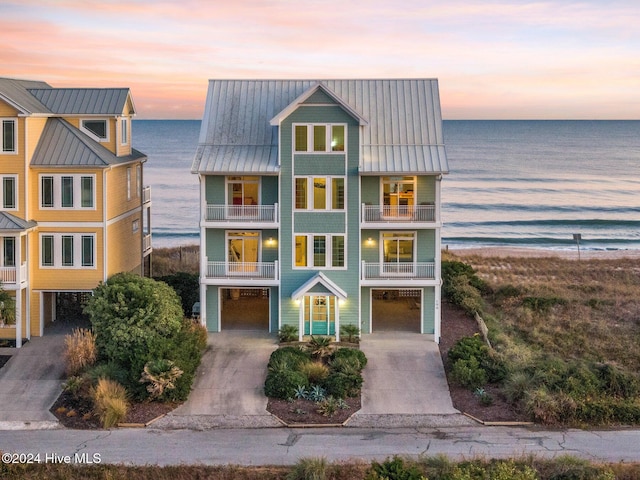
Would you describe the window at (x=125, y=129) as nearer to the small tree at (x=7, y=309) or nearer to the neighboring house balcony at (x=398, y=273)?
the small tree at (x=7, y=309)

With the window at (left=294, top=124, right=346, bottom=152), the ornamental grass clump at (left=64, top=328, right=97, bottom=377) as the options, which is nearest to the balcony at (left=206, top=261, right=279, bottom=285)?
the window at (left=294, top=124, right=346, bottom=152)

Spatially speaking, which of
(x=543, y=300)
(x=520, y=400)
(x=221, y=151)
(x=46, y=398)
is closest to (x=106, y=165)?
(x=221, y=151)

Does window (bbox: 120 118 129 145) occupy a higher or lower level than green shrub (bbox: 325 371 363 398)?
higher

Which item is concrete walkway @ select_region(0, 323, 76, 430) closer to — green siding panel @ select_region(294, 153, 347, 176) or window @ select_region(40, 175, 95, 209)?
window @ select_region(40, 175, 95, 209)

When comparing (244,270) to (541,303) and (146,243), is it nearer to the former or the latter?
(146,243)

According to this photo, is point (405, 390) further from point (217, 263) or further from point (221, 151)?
point (221, 151)

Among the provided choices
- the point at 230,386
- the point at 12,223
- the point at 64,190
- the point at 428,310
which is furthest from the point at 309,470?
the point at 64,190
